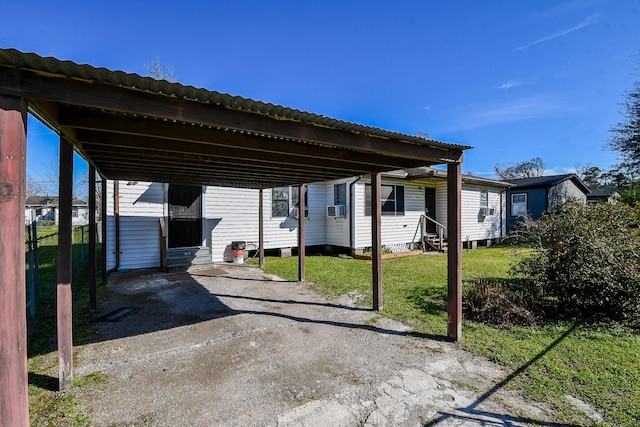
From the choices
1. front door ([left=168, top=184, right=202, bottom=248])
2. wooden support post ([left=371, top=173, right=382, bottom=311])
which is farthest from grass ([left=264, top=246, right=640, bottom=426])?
front door ([left=168, top=184, right=202, bottom=248])

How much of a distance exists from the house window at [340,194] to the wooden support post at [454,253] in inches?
272

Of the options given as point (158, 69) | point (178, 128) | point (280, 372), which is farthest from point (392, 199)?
point (158, 69)

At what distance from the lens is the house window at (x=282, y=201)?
1053 centimetres

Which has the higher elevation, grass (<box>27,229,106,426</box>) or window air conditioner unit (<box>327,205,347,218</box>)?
window air conditioner unit (<box>327,205,347,218</box>)

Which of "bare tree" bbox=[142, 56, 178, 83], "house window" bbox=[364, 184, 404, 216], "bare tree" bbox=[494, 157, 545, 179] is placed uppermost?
"bare tree" bbox=[142, 56, 178, 83]

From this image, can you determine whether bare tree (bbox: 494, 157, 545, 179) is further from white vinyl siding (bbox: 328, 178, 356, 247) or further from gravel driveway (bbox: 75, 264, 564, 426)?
gravel driveway (bbox: 75, 264, 564, 426)

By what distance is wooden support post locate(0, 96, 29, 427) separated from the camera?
160 centimetres

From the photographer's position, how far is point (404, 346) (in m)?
3.74

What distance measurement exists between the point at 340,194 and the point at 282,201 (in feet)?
7.20

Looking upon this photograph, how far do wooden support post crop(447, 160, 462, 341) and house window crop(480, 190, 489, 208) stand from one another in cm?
1207

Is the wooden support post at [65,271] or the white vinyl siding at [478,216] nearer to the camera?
the wooden support post at [65,271]

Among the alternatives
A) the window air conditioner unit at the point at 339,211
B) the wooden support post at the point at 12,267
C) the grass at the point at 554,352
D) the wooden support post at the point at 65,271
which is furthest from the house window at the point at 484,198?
the wooden support post at the point at 12,267

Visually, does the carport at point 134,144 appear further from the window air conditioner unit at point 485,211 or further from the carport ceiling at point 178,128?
the window air conditioner unit at point 485,211

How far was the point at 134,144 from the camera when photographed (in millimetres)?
3553
